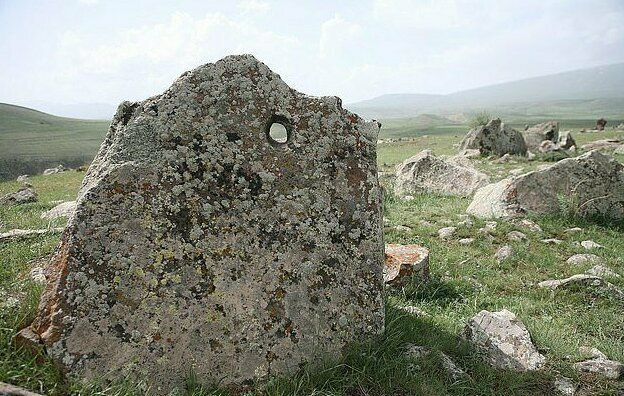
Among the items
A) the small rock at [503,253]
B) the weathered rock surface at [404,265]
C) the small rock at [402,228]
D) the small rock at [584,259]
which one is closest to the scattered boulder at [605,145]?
the small rock at [584,259]

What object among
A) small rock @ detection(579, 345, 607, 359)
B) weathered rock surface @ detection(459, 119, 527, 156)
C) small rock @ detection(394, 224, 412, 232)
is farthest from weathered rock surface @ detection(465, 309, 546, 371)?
weathered rock surface @ detection(459, 119, 527, 156)

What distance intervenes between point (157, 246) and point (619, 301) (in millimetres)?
6805

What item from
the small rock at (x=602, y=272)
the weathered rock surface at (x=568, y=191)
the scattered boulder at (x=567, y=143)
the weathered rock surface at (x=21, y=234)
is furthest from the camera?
the scattered boulder at (x=567, y=143)

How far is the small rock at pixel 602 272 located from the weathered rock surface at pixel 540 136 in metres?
25.5

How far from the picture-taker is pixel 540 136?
3322 cm

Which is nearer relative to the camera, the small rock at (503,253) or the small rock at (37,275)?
the small rock at (37,275)

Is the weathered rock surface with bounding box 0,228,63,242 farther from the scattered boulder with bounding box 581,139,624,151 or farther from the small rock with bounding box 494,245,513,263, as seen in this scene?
the scattered boulder with bounding box 581,139,624,151

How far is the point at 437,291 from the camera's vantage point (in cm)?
734

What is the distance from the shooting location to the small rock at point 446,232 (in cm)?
1025

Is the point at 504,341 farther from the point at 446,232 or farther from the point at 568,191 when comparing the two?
the point at 568,191

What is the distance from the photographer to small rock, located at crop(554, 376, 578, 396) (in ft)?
15.5

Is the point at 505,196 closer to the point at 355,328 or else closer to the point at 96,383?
the point at 355,328

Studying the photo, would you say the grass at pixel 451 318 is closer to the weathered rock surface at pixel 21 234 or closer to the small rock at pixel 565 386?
the small rock at pixel 565 386

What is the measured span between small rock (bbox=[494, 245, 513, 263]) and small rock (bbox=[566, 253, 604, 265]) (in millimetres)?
1102
